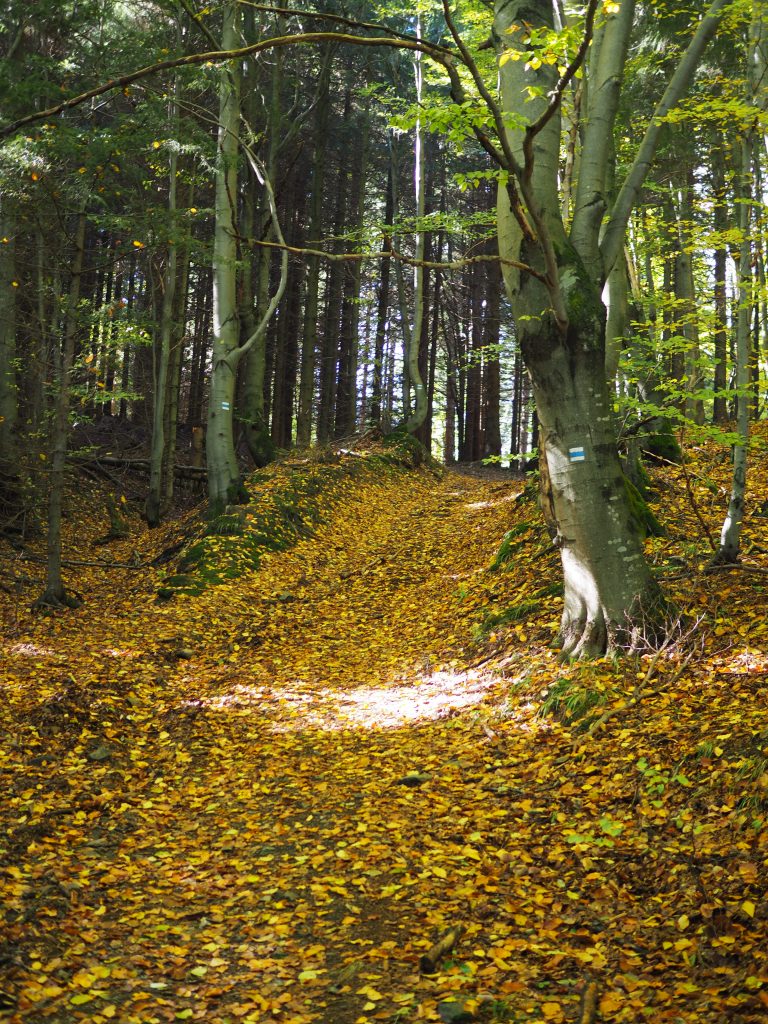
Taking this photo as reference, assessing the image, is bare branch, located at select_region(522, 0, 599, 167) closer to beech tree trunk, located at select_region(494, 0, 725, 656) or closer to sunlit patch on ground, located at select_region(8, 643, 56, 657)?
beech tree trunk, located at select_region(494, 0, 725, 656)

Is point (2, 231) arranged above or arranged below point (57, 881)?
above

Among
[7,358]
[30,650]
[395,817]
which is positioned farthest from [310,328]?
[395,817]

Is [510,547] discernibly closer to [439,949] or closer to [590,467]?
[590,467]

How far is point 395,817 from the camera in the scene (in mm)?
4645

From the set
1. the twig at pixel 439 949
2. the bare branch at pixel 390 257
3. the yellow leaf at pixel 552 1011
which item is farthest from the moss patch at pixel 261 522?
the yellow leaf at pixel 552 1011

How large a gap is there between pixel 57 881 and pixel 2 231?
42.7ft

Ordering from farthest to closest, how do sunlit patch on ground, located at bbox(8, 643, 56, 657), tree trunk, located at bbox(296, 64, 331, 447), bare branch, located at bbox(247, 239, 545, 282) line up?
tree trunk, located at bbox(296, 64, 331, 447), sunlit patch on ground, located at bbox(8, 643, 56, 657), bare branch, located at bbox(247, 239, 545, 282)

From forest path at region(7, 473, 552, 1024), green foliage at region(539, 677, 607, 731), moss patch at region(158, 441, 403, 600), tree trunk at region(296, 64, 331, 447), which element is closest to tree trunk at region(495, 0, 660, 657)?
green foliage at region(539, 677, 607, 731)

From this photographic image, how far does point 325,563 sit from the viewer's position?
1147 cm

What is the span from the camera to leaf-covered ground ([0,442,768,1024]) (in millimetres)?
3102

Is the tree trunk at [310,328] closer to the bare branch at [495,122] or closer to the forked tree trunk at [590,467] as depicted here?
the forked tree trunk at [590,467]

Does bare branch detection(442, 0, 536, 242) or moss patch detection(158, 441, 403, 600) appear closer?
bare branch detection(442, 0, 536, 242)

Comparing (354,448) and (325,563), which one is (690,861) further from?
(354,448)

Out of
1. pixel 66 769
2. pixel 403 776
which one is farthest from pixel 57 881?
pixel 403 776
